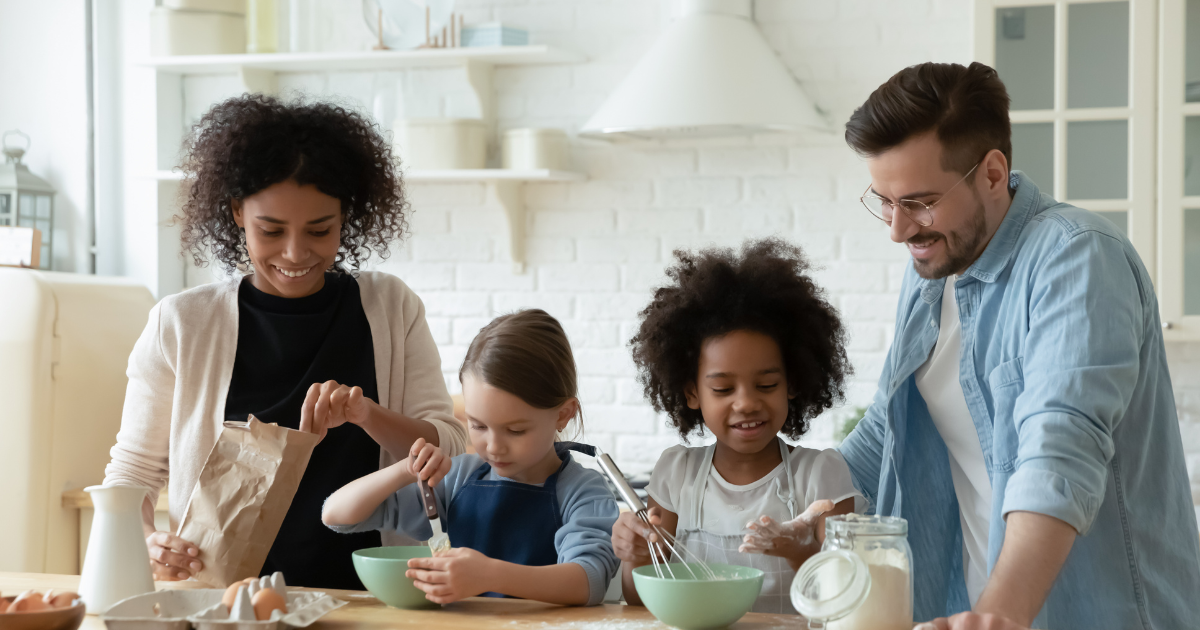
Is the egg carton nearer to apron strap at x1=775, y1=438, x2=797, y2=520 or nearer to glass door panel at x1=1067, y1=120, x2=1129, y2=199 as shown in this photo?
apron strap at x1=775, y1=438, x2=797, y2=520

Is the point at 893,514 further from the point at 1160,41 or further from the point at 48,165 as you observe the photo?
the point at 48,165

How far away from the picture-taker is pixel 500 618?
1121mm

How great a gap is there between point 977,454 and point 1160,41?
168 cm

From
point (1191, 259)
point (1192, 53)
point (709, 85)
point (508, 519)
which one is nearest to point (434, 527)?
point (508, 519)

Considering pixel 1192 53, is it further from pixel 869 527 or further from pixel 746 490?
pixel 869 527

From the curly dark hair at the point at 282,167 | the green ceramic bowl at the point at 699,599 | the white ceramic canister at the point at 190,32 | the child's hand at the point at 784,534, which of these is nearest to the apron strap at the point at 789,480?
the child's hand at the point at 784,534

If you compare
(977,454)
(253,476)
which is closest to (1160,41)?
(977,454)

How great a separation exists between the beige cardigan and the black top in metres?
0.02

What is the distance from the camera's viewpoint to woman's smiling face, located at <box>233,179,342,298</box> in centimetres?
142

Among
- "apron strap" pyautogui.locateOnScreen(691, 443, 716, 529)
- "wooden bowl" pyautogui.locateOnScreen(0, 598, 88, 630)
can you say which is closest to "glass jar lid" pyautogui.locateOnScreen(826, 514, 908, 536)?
"apron strap" pyautogui.locateOnScreen(691, 443, 716, 529)

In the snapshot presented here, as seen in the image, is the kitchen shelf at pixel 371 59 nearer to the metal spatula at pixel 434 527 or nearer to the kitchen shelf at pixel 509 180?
the kitchen shelf at pixel 509 180

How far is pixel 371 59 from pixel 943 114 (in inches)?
86.5

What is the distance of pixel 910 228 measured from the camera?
4.00ft

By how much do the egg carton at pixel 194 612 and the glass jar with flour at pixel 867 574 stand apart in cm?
50
